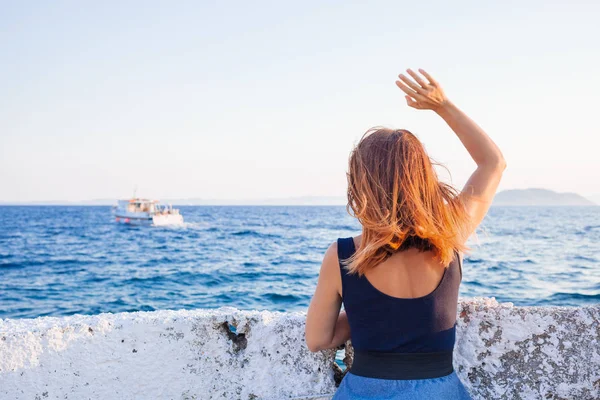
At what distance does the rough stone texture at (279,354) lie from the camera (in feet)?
6.93

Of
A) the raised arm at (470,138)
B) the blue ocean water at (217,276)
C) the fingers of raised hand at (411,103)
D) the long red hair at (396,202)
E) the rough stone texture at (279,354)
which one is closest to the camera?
the long red hair at (396,202)

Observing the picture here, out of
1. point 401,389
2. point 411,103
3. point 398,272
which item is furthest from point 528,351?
point 411,103

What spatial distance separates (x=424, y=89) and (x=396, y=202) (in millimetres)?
734

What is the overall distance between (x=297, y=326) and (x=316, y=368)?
198 millimetres

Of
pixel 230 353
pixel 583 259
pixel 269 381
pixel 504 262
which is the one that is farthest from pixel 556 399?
pixel 583 259

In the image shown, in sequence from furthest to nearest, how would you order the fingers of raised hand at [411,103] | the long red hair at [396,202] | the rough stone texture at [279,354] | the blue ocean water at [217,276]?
the blue ocean water at [217,276]
the fingers of raised hand at [411,103]
the rough stone texture at [279,354]
the long red hair at [396,202]

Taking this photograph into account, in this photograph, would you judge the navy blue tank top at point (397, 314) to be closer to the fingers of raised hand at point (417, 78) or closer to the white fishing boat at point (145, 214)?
the fingers of raised hand at point (417, 78)

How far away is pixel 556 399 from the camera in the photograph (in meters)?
2.16

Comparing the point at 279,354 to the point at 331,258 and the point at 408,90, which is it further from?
the point at 408,90

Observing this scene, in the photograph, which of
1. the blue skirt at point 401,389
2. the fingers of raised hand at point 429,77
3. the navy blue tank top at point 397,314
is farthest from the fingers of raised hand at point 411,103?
the blue skirt at point 401,389

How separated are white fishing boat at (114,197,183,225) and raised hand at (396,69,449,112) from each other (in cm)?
5692

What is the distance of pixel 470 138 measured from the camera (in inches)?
84.3

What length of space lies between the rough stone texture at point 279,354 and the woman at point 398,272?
0.42 m

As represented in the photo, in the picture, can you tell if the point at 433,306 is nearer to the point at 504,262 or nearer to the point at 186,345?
the point at 186,345
